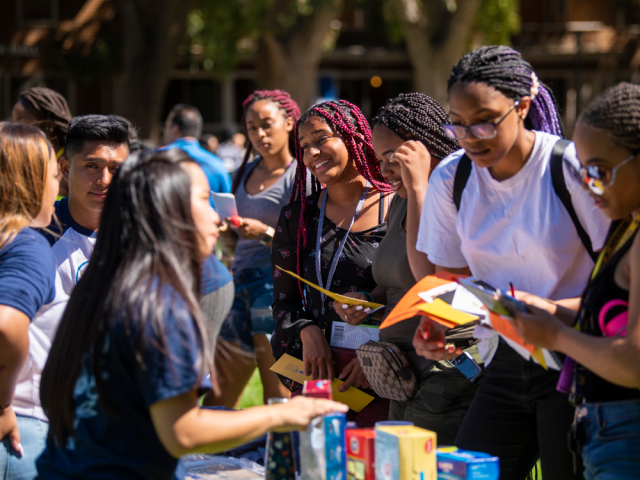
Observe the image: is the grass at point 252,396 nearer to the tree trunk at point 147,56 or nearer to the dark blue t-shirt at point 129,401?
the dark blue t-shirt at point 129,401

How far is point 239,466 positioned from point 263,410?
3.76ft

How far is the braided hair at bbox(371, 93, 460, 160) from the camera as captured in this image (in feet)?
9.53

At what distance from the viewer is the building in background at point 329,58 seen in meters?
21.9

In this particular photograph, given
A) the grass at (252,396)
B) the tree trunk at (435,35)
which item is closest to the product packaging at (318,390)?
the grass at (252,396)

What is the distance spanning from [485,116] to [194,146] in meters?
4.19

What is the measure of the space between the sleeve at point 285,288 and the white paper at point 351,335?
0.59 ft

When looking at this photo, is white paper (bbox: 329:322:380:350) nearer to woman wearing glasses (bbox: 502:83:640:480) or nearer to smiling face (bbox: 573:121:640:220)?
woman wearing glasses (bbox: 502:83:640:480)

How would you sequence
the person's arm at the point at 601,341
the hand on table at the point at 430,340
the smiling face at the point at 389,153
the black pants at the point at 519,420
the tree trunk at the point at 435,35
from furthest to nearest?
1. the tree trunk at the point at 435,35
2. the smiling face at the point at 389,153
3. the hand on table at the point at 430,340
4. the black pants at the point at 519,420
5. the person's arm at the point at 601,341

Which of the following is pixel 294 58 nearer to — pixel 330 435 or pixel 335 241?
pixel 335 241

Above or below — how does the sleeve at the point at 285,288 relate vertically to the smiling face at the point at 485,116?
below

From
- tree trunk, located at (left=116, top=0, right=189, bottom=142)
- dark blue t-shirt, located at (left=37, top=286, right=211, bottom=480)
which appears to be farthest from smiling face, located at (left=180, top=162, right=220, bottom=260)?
tree trunk, located at (left=116, top=0, right=189, bottom=142)

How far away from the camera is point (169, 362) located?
5.40ft

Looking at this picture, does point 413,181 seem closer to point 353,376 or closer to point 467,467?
point 353,376

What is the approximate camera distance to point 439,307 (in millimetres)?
2137
